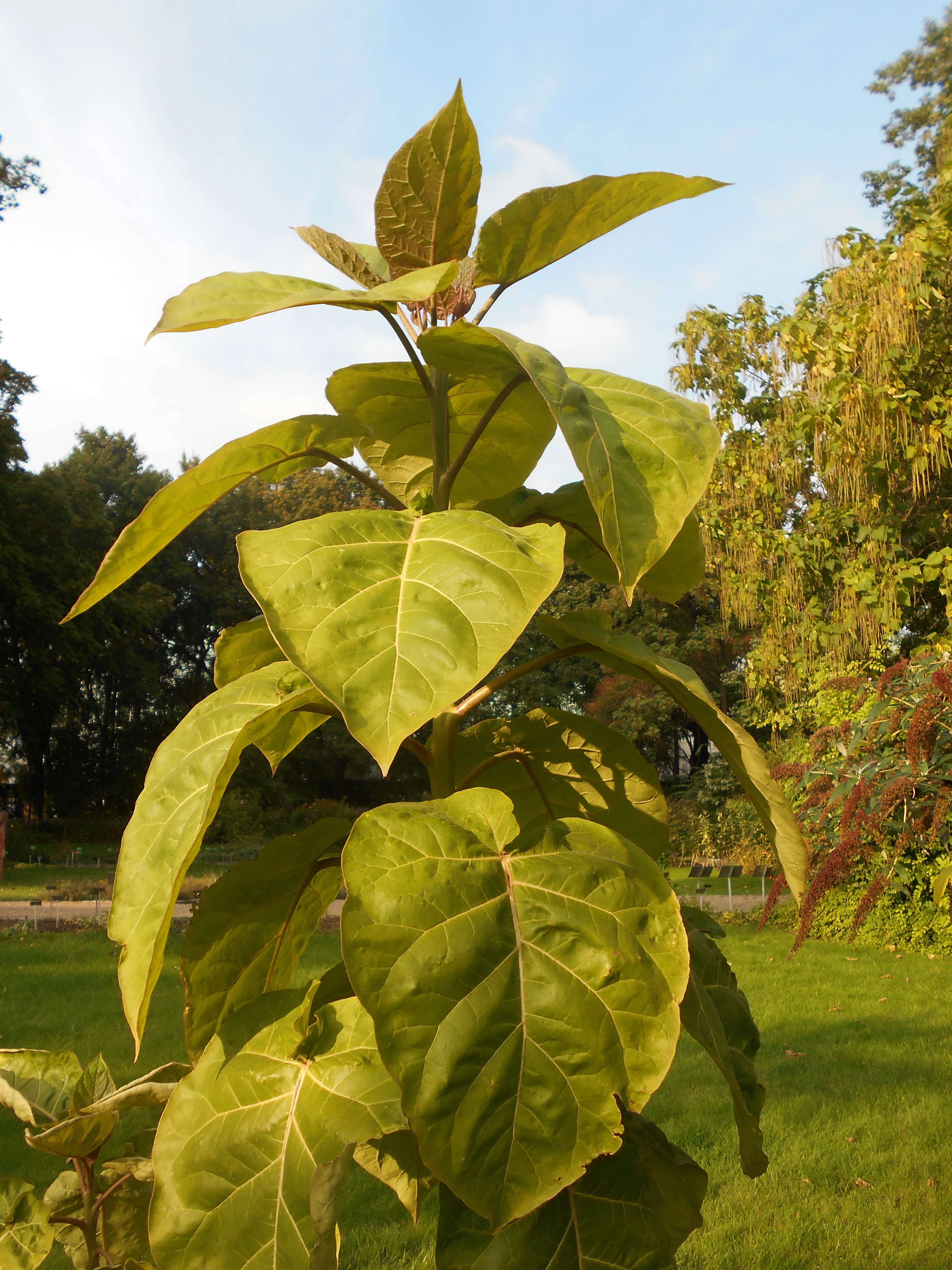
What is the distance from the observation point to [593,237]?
0.86 m

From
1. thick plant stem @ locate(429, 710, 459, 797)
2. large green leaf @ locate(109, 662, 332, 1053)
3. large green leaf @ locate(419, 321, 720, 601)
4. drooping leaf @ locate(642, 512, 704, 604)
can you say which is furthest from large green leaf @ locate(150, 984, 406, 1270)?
drooping leaf @ locate(642, 512, 704, 604)

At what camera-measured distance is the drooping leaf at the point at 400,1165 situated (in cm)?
75

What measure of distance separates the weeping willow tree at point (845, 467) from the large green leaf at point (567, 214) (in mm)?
7657

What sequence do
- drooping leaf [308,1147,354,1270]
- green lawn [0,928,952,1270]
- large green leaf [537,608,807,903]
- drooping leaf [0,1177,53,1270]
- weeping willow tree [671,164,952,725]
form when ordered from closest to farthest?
1. drooping leaf [308,1147,354,1270]
2. large green leaf [537,608,807,903]
3. drooping leaf [0,1177,53,1270]
4. green lawn [0,928,952,1270]
5. weeping willow tree [671,164,952,725]

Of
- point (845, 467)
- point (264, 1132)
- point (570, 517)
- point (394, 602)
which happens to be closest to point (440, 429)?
point (570, 517)

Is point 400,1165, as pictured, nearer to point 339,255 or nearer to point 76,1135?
point 76,1135

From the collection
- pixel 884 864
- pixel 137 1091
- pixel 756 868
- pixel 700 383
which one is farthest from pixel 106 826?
pixel 137 1091

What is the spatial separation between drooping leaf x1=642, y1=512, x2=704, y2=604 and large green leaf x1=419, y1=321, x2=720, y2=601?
21 cm

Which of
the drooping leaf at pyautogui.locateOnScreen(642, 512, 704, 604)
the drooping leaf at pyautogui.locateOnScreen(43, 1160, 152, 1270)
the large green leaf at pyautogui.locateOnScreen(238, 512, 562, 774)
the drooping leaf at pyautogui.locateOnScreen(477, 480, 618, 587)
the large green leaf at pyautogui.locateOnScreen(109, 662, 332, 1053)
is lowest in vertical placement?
the drooping leaf at pyautogui.locateOnScreen(43, 1160, 152, 1270)

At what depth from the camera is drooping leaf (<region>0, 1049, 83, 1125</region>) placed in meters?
1.12

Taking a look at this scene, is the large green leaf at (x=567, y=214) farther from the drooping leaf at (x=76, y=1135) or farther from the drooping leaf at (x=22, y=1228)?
the drooping leaf at (x=22, y=1228)

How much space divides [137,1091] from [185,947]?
180 mm

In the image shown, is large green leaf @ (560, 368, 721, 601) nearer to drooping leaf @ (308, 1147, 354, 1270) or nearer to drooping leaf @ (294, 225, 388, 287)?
drooping leaf @ (294, 225, 388, 287)

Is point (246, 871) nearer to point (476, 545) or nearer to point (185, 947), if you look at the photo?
point (185, 947)
